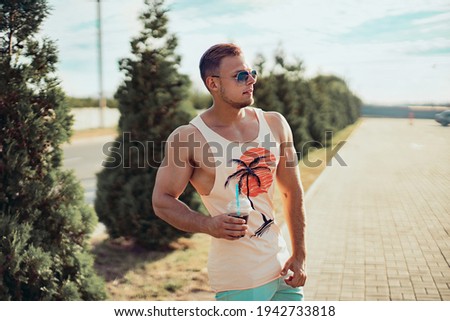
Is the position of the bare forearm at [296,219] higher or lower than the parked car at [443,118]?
lower

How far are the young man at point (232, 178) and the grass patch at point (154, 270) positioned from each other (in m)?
2.37

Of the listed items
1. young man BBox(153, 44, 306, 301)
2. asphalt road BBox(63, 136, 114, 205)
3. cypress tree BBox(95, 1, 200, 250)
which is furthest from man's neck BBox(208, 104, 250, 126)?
asphalt road BBox(63, 136, 114, 205)

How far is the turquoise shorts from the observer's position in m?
2.36

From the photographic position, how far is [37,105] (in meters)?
3.51

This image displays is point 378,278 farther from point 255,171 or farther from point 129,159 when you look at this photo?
point 129,159

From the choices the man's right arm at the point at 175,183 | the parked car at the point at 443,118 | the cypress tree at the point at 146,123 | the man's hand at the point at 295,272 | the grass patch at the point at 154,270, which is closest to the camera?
the man's right arm at the point at 175,183

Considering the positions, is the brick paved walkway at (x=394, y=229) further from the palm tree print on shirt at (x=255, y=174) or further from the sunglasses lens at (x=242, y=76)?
the sunglasses lens at (x=242, y=76)

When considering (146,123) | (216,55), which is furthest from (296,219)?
(146,123)

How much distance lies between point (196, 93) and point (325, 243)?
7.96 feet

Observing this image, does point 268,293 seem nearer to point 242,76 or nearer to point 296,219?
point 296,219

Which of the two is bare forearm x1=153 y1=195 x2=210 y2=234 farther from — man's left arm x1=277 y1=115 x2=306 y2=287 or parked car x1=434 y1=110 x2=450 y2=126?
parked car x1=434 y1=110 x2=450 y2=126

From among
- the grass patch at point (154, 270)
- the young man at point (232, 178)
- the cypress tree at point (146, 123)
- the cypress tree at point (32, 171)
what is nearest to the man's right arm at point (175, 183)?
the young man at point (232, 178)

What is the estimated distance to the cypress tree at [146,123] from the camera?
619 cm
